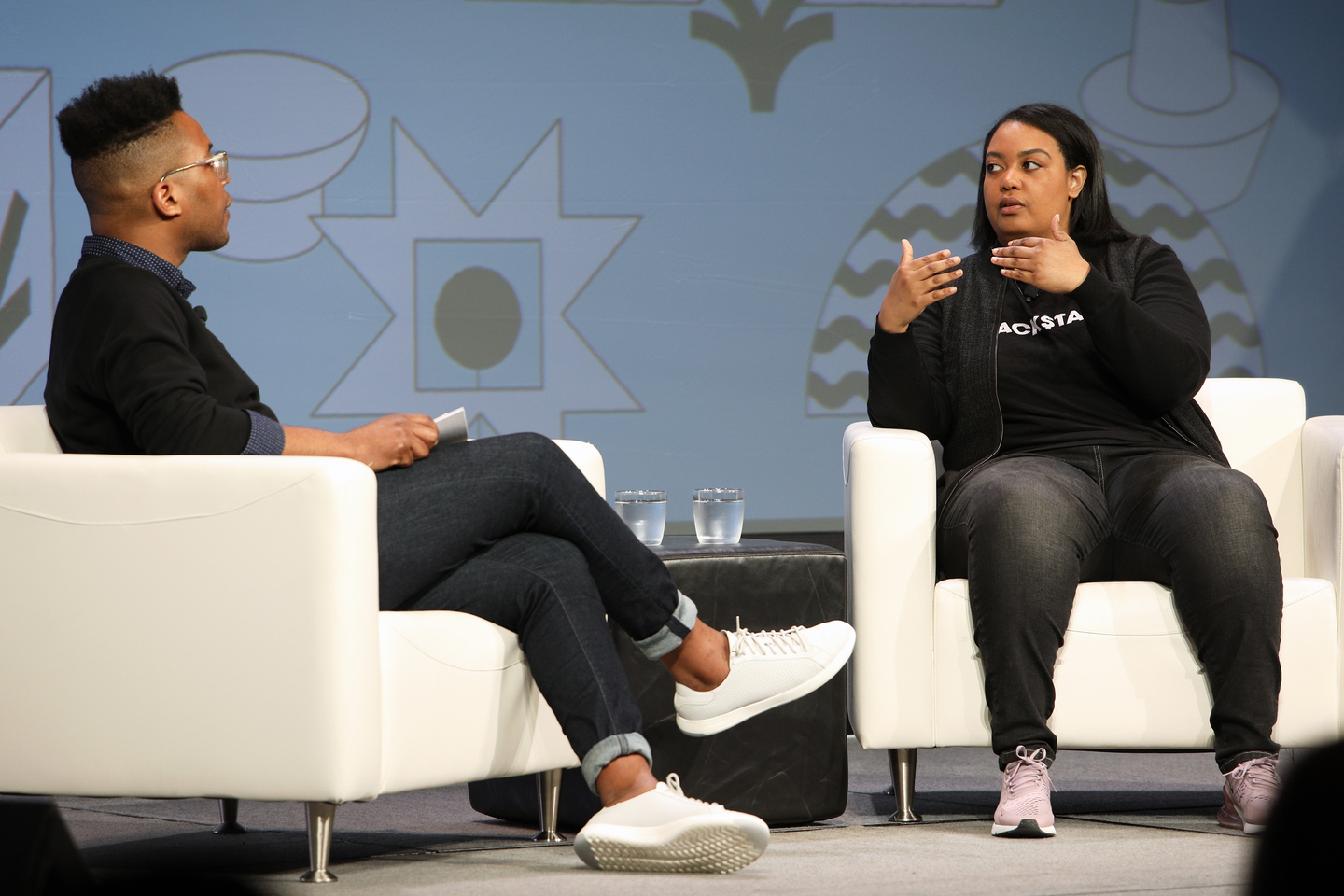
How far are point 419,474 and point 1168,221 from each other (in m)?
2.34

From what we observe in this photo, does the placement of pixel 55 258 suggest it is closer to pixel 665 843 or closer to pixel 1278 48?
A: pixel 665 843

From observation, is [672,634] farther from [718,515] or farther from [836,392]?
[836,392]

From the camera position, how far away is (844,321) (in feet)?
11.5

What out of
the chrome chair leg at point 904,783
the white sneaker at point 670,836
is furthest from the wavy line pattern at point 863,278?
the white sneaker at point 670,836

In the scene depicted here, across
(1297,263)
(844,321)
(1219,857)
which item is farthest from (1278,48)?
(1219,857)

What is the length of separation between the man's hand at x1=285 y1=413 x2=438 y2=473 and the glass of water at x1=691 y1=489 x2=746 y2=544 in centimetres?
63

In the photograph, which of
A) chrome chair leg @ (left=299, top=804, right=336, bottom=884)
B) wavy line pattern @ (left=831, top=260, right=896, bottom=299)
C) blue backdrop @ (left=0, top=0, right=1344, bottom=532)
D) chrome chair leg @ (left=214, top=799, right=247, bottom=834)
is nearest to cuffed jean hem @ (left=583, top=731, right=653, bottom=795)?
chrome chair leg @ (left=299, top=804, right=336, bottom=884)

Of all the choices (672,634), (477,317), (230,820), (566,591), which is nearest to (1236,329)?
(477,317)

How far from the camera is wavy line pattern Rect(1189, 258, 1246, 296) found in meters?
3.57

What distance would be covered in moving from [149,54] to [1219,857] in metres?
2.81

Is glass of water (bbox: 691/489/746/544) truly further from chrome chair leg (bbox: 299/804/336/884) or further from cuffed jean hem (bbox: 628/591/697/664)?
chrome chair leg (bbox: 299/804/336/884)

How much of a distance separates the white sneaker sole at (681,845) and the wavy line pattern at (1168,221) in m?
2.33

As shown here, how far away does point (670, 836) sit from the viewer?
1713mm

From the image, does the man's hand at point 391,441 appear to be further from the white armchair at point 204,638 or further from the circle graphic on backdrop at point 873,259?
the circle graphic on backdrop at point 873,259
